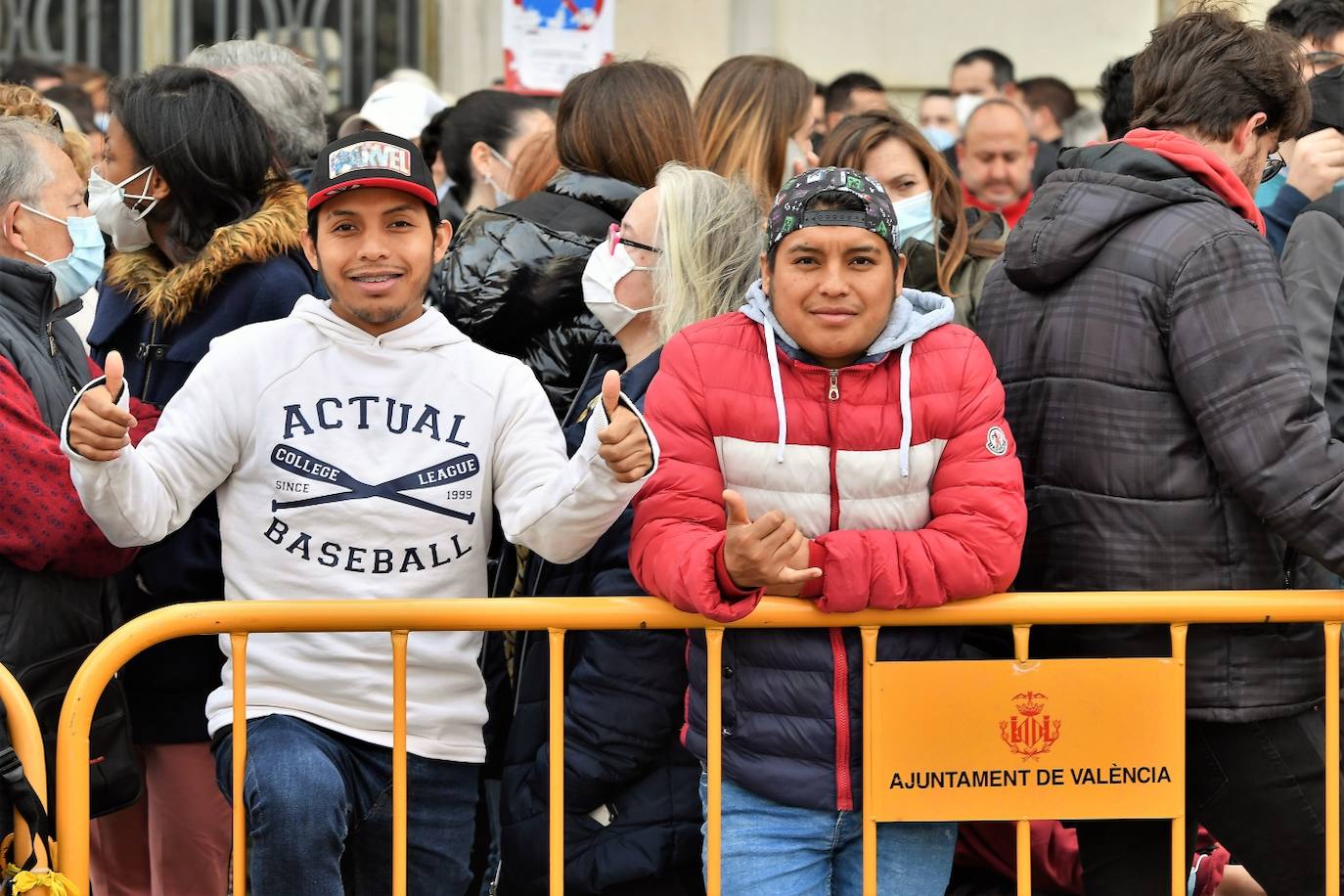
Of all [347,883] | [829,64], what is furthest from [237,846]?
[829,64]

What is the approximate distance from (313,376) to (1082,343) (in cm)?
154

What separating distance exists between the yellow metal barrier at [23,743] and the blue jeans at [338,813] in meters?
0.38

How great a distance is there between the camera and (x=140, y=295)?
13.6ft

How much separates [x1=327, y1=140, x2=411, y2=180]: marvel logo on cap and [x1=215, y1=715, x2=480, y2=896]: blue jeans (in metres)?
1.11

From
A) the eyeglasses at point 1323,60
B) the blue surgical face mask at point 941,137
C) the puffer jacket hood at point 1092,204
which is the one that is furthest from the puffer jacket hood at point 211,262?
the blue surgical face mask at point 941,137

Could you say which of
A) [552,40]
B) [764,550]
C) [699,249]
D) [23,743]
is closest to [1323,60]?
[699,249]

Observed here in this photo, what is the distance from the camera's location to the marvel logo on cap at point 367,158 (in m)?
3.56

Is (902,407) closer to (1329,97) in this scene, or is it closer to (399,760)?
(399,760)

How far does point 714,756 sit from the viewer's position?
330 cm

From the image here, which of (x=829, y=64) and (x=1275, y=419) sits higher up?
(x=829, y=64)

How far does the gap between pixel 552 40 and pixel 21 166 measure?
486 centimetres

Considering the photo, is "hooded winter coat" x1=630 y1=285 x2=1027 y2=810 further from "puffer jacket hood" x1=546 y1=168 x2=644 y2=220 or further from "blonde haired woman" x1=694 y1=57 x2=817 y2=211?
"blonde haired woman" x1=694 y1=57 x2=817 y2=211

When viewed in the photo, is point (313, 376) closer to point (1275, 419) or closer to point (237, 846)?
point (237, 846)

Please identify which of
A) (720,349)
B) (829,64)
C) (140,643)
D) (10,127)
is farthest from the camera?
(829,64)
